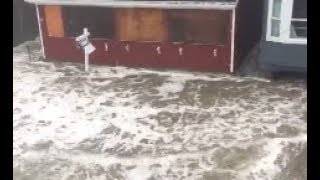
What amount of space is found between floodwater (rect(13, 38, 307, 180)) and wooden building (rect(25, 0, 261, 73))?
39 cm

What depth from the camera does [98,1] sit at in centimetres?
851

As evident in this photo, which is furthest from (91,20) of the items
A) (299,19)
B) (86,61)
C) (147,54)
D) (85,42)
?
(299,19)

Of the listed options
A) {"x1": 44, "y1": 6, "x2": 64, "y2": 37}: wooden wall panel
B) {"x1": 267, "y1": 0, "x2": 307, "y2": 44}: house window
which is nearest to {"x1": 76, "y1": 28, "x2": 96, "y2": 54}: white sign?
{"x1": 44, "y1": 6, "x2": 64, "y2": 37}: wooden wall panel

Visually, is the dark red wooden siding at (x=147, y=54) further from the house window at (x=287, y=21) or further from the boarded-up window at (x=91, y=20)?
the house window at (x=287, y=21)

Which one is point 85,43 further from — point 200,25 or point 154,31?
point 200,25

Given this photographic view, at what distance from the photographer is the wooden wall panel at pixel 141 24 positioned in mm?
8305

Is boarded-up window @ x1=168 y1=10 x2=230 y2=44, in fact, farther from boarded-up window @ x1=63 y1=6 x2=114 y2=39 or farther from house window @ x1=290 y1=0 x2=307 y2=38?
boarded-up window @ x1=63 y1=6 x2=114 y2=39

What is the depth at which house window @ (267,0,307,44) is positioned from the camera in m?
7.36

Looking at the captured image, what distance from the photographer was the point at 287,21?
7.43 metres

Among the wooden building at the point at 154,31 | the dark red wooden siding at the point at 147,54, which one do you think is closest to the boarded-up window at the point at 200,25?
the wooden building at the point at 154,31

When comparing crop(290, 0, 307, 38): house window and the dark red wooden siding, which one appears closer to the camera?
crop(290, 0, 307, 38): house window

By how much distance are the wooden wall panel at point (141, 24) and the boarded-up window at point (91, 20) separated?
8.1 inches

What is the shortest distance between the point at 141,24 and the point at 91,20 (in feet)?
3.78
